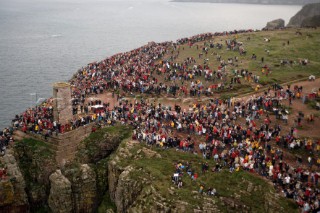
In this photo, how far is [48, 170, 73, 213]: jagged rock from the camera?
38844mm

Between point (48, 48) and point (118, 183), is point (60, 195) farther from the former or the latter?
point (48, 48)

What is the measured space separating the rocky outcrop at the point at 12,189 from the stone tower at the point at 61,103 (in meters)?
7.09

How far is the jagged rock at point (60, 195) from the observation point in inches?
1529

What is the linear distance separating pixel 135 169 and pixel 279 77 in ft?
111

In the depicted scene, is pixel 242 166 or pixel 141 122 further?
pixel 141 122

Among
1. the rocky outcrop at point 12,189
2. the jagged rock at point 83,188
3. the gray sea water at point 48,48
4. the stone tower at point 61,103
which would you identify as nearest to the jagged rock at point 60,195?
the jagged rock at point 83,188

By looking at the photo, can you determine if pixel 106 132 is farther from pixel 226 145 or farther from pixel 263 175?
pixel 263 175

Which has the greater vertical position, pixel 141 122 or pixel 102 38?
pixel 102 38

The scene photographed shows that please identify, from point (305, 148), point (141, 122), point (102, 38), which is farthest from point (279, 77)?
point (102, 38)

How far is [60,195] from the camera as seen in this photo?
38812mm

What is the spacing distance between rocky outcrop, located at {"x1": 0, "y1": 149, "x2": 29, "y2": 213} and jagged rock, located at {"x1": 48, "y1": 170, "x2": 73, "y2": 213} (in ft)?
10.6

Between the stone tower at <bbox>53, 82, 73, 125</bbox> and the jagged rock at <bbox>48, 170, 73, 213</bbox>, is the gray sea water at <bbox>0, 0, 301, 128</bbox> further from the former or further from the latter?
the jagged rock at <bbox>48, 170, 73, 213</bbox>

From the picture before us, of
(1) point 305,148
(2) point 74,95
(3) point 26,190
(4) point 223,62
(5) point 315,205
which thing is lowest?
(3) point 26,190

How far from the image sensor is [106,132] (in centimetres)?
4422
